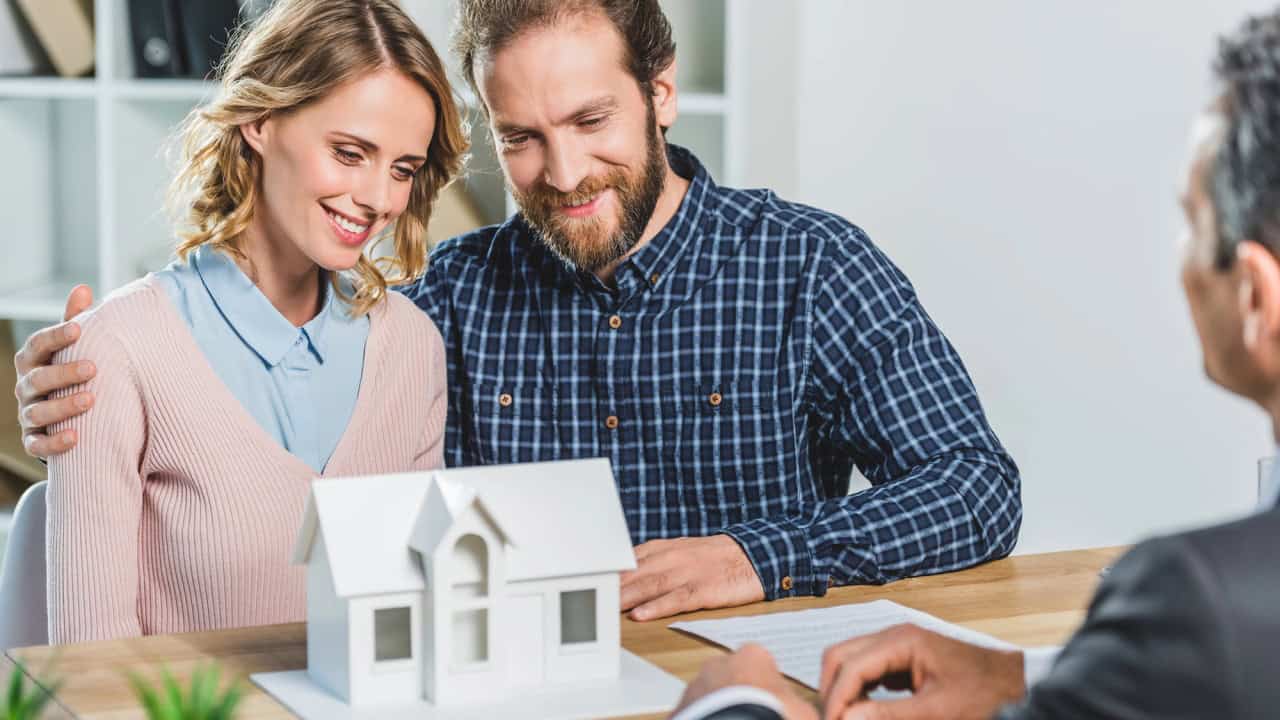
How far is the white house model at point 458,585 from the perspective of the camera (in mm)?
1159

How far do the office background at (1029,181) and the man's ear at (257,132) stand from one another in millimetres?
1134

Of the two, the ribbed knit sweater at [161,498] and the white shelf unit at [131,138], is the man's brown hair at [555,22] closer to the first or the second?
the ribbed knit sweater at [161,498]

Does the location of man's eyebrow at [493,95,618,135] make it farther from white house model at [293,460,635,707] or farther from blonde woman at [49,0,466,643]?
white house model at [293,460,635,707]

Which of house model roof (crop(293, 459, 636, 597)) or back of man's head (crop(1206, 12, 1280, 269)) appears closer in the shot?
back of man's head (crop(1206, 12, 1280, 269))

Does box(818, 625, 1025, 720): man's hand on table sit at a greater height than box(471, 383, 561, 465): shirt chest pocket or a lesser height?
lesser

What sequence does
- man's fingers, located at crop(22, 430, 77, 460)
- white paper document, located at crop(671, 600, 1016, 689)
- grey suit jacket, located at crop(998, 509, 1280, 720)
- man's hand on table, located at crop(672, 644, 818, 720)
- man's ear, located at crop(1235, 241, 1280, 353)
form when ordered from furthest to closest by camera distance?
1. man's fingers, located at crop(22, 430, 77, 460)
2. white paper document, located at crop(671, 600, 1016, 689)
3. man's hand on table, located at crop(672, 644, 818, 720)
4. man's ear, located at crop(1235, 241, 1280, 353)
5. grey suit jacket, located at crop(998, 509, 1280, 720)

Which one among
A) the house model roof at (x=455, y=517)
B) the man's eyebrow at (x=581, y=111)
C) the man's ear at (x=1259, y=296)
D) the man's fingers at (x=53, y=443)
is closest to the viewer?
the man's ear at (x=1259, y=296)

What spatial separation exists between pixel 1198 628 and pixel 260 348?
118cm

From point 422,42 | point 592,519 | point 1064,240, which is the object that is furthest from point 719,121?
point 592,519

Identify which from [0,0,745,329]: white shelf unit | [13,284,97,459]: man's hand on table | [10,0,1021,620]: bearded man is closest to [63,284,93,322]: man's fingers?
[13,284,97,459]: man's hand on table

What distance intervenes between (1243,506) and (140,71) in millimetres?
2157

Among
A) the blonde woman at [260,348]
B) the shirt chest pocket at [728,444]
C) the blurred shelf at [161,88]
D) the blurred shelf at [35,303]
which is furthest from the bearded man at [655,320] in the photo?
the blurred shelf at [35,303]

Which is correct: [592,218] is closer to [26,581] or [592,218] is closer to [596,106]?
[596,106]

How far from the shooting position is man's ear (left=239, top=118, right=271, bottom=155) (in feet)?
5.56
